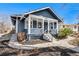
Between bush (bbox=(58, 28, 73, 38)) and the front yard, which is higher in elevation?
bush (bbox=(58, 28, 73, 38))

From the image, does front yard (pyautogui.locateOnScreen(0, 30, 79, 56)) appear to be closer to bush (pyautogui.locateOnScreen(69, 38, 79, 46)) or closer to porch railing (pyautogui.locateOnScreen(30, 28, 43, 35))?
bush (pyautogui.locateOnScreen(69, 38, 79, 46))

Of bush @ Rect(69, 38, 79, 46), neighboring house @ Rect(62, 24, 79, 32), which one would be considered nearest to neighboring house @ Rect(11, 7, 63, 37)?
neighboring house @ Rect(62, 24, 79, 32)

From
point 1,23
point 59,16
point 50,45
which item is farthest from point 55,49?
point 1,23

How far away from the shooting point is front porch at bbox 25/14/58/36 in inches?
314

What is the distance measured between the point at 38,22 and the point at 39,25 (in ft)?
0.20

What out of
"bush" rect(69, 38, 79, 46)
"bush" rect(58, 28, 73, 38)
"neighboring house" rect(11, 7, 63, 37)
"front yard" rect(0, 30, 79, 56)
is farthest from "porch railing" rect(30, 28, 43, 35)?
"bush" rect(69, 38, 79, 46)

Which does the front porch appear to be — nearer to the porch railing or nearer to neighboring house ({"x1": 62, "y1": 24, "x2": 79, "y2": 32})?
the porch railing

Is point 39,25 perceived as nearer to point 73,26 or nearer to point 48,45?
point 48,45

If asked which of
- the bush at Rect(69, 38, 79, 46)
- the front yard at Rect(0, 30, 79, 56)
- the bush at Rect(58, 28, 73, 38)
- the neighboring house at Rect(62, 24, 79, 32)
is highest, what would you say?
the neighboring house at Rect(62, 24, 79, 32)

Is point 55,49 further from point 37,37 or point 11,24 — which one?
point 11,24

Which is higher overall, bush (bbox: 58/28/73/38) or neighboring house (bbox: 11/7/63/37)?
neighboring house (bbox: 11/7/63/37)

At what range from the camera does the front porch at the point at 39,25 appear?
7.97 meters

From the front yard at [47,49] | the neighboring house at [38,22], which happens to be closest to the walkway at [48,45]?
the front yard at [47,49]

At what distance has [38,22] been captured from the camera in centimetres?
800
